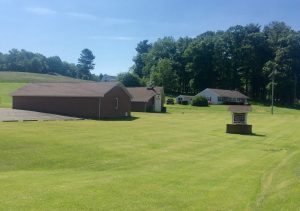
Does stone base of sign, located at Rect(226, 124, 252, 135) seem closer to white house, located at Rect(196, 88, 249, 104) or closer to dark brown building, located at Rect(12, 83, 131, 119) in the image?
dark brown building, located at Rect(12, 83, 131, 119)

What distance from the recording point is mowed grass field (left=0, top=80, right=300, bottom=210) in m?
11.7

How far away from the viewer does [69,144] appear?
23.6 meters

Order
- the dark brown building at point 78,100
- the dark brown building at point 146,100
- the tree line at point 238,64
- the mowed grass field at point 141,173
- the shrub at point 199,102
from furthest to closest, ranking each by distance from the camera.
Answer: the tree line at point 238,64 < the shrub at point 199,102 < the dark brown building at point 146,100 < the dark brown building at point 78,100 < the mowed grass field at point 141,173

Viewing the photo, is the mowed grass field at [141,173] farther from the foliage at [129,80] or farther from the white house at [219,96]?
the foliage at [129,80]

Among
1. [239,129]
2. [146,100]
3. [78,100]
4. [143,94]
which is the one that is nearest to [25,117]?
[78,100]

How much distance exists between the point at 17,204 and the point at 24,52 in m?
193

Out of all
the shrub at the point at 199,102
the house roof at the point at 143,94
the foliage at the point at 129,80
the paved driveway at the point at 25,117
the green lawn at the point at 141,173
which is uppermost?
the foliage at the point at 129,80

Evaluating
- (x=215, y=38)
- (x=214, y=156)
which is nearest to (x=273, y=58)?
(x=215, y=38)

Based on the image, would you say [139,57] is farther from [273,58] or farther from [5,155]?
[5,155]

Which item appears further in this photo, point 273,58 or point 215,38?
point 215,38

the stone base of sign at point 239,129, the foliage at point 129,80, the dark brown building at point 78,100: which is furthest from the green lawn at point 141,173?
the foliage at point 129,80

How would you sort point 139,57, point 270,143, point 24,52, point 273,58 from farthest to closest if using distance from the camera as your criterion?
point 24,52
point 139,57
point 273,58
point 270,143

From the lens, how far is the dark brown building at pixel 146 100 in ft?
234

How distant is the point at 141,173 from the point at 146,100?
54.2 metres
